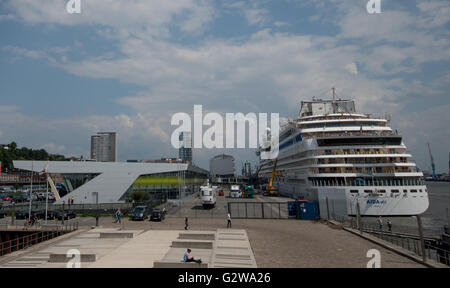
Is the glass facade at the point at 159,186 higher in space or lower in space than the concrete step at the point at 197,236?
higher

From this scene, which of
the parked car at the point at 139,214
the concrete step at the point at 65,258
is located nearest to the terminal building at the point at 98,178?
the parked car at the point at 139,214

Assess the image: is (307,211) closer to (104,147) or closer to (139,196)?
(139,196)

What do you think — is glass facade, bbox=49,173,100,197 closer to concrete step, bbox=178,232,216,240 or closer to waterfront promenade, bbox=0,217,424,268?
waterfront promenade, bbox=0,217,424,268

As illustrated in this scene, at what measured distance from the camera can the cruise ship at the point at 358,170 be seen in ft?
120

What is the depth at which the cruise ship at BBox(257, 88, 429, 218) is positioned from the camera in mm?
36656

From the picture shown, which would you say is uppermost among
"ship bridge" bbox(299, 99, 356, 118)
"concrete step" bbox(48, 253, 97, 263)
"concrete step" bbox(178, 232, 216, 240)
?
"ship bridge" bbox(299, 99, 356, 118)

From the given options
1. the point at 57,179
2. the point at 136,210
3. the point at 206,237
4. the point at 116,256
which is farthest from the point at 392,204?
the point at 57,179

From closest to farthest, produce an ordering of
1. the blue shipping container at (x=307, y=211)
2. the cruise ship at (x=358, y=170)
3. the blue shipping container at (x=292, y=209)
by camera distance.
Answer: the blue shipping container at (x=307, y=211)
the blue shipping container at (x=292, y=209)
the cruise ship at (x=358, y=170)

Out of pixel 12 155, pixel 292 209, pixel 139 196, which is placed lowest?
pixel 292 209

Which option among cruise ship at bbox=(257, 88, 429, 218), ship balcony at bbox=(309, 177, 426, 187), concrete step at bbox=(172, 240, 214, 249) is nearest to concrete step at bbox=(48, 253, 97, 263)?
concrete step at bbox=(172, 240, 214, 249)

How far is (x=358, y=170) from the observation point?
40281mm

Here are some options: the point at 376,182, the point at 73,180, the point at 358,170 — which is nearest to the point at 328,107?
the point at 358,170

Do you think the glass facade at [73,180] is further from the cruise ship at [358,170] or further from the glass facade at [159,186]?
the cruise ship at [358,170]
